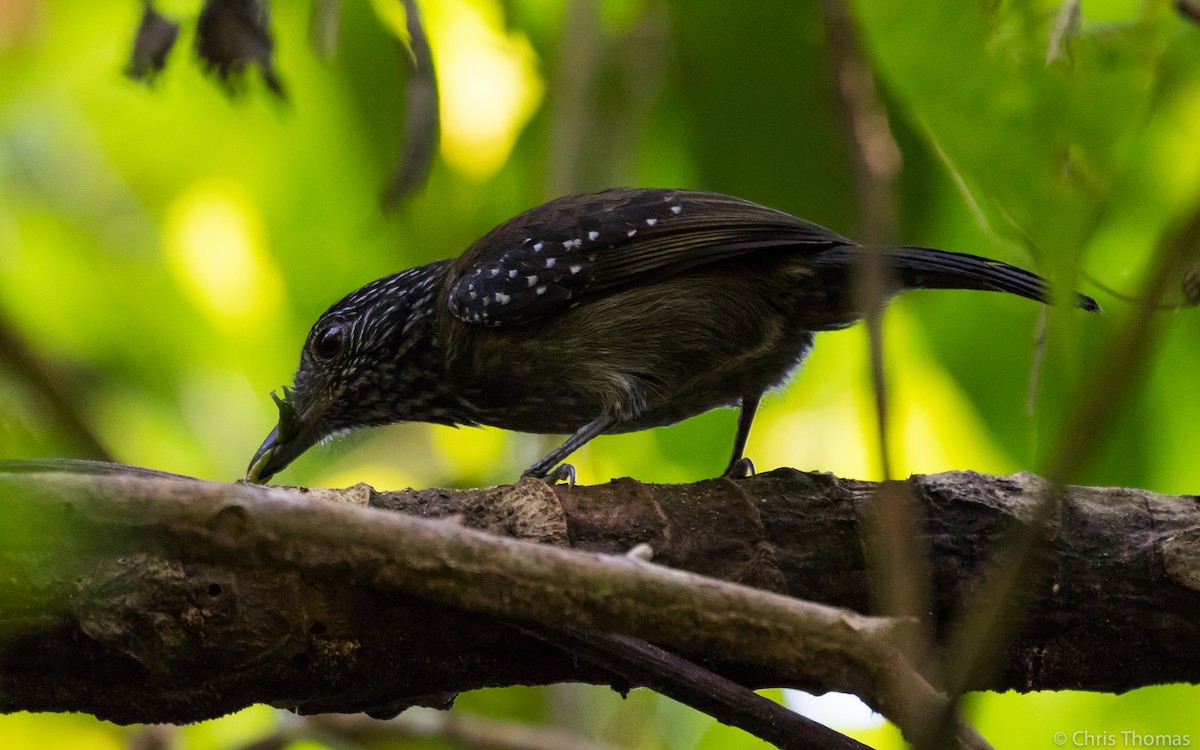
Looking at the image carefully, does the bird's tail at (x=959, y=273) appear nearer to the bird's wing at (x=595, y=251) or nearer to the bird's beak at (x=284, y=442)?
the bird's wing at (x=595, y=251)

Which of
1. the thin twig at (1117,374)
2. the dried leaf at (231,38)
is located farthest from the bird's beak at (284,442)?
the thin twig at (1117,374)

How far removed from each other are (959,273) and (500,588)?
7.25ft

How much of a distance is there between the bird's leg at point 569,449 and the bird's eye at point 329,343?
115 centimetres

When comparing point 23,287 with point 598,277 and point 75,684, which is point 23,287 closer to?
point 598,277

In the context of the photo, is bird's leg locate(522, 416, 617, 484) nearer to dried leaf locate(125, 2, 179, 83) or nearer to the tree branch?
the tree branch

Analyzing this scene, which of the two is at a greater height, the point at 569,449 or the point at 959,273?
the point at 959,273

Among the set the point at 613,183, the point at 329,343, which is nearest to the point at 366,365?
the point at 329,343

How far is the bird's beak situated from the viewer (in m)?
4.18

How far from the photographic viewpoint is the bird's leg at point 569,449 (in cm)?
362

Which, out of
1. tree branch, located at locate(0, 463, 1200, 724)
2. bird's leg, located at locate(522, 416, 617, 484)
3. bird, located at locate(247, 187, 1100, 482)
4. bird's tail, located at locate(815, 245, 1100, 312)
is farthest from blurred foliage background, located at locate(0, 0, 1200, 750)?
bird's leg, located at locate(522, 416, 617, 484)

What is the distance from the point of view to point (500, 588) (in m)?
1.92

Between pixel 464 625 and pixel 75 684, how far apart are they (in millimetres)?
825

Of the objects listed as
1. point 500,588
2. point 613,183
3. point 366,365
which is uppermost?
point 613,183

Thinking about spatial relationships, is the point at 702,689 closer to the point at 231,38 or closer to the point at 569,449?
the point at 569,449
